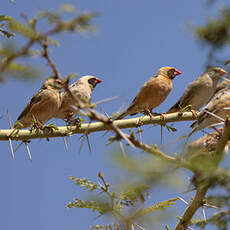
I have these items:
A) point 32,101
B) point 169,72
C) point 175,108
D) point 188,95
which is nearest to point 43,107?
point 32,101

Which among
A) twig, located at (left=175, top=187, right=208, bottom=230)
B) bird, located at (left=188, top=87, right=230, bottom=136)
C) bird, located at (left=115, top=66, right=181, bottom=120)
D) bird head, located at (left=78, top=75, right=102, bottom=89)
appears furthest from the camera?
bird head, located at (left=78, top=75, right=102, bottom=89)

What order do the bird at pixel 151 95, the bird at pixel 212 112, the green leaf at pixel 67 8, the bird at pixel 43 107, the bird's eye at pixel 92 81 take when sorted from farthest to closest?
the bird's eye at pixel 92 81 < the bird at pixel 151 95 < the bird at pixel 43 107 < the bird at pixel 212 112 < the green leaf at pixel 67 8

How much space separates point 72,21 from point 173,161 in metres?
0.89

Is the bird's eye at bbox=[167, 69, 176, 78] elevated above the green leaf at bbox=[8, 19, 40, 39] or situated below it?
above

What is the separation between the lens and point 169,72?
8.89 meters

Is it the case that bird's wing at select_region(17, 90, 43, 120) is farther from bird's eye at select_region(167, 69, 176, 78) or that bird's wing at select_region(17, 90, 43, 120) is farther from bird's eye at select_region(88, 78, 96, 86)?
bird's eye at select_region(167, 69, 176, 78)

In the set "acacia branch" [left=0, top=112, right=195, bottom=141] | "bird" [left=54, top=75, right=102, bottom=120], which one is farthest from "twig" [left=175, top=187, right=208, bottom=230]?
"bird" [left=54, top=75, right=102, bottom=120]

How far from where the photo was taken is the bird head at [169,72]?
876 centimetres

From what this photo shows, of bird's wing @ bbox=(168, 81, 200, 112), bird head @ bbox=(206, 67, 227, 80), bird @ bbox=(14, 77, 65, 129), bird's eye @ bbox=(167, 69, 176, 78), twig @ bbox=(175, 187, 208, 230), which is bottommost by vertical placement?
twig @ bbox=(175, 187, 208, 230)

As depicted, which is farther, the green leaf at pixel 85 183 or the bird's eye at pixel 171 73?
the bird's eye at pixel 171 73

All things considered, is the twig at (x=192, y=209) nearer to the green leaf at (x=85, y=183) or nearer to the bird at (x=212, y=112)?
the green leaf at (x=85, y=183)

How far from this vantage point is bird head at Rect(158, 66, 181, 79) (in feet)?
28.7

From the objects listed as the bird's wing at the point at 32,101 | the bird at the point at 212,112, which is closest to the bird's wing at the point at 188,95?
the bird at the point at 212,112

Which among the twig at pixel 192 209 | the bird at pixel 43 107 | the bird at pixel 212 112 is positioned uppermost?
the bird at pixel 43 107
